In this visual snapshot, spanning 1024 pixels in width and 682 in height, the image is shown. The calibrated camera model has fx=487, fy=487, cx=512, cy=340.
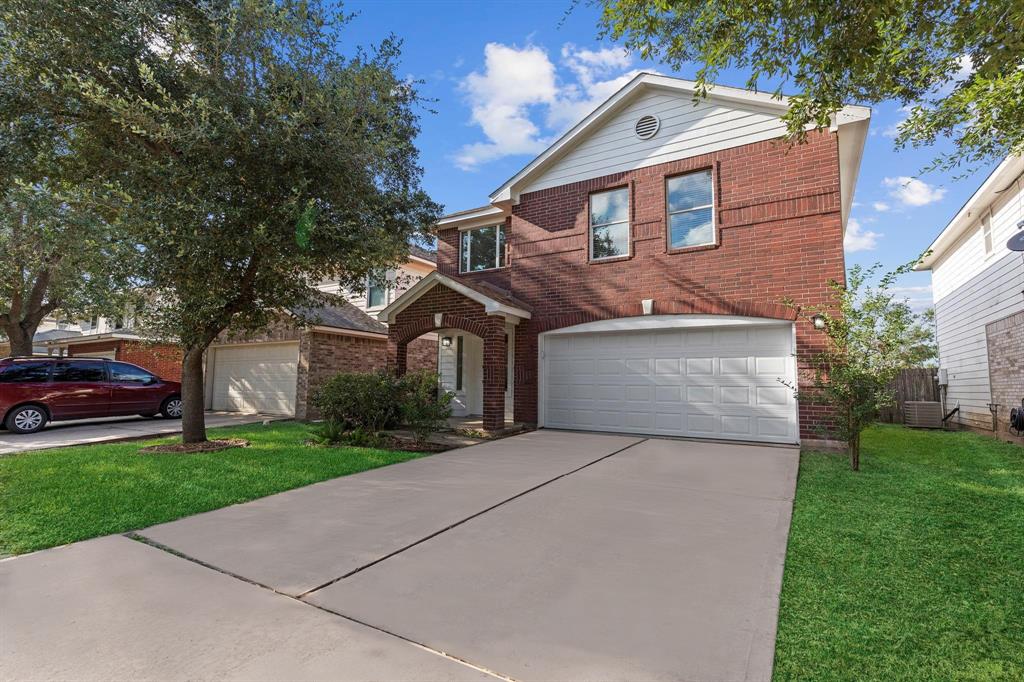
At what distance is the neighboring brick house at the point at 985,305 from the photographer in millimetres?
9562

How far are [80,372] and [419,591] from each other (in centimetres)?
1296

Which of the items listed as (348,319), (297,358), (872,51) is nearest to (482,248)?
(348,319)

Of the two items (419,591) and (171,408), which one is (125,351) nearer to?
(171,408)

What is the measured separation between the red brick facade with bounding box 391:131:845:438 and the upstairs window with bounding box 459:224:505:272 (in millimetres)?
646

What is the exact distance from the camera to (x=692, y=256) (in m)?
9.71

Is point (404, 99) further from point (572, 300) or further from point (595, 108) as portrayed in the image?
point (572, 300)

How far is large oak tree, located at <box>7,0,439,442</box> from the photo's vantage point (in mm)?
6453

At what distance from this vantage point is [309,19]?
24.4ft

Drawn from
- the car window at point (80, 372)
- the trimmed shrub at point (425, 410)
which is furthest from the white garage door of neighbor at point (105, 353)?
the trimmed shrub at point (425, 410)

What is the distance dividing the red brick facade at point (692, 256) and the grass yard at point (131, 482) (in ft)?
14.0

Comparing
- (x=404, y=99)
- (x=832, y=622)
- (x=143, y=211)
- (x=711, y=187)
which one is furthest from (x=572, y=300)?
(x=832, y=622)

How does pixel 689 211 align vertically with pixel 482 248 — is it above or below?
below

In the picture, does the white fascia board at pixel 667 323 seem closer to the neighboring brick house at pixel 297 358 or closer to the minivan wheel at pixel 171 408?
the neighboring brick house at pixel 297 358

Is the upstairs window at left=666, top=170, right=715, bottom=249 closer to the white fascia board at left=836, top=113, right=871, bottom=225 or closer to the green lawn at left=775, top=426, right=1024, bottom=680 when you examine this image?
the white fascia board at left=836, top=113, right=871, bottom=225
